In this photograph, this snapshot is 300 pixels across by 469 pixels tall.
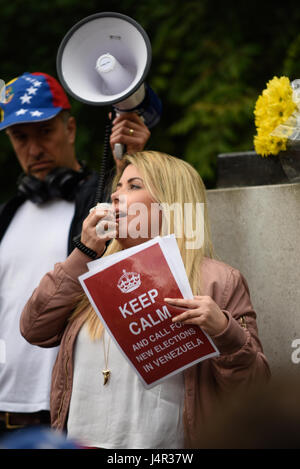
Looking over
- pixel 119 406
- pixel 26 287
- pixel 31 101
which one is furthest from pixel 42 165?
pixel 119 406

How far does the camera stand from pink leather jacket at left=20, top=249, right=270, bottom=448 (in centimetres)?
195

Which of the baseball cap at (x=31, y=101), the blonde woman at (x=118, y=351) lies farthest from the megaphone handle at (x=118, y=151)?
the baseball cap at (x=31, y=101)

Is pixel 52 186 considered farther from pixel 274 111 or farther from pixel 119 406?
pixel 119 406

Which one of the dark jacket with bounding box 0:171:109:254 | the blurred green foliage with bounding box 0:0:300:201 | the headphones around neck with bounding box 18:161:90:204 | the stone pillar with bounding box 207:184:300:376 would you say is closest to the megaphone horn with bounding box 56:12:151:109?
the dark jacket with bounding box 0:171:109:254

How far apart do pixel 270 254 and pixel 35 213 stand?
3.66 feet

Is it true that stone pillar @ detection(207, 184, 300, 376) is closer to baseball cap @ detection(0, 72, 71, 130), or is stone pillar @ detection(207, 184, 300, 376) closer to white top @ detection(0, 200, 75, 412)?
white top @ detection(0, 200, 75, 412)

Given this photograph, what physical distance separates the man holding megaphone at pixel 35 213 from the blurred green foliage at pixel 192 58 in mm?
1456

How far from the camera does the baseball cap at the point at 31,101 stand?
3041 mm

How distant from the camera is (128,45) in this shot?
2.59 meters

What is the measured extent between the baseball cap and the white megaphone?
1.53 ft

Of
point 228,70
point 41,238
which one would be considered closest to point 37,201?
point 41,238

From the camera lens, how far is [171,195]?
2279mm

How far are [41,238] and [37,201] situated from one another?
8.9 inches
